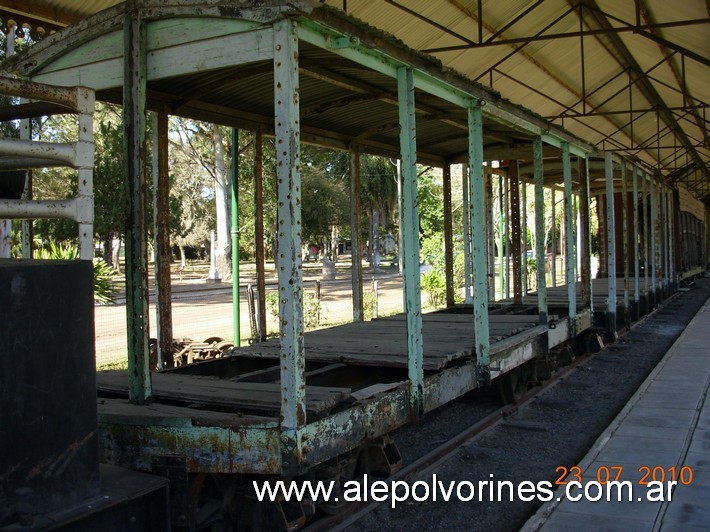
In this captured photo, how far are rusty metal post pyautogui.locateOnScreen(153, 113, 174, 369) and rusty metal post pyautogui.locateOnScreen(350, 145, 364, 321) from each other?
2.50 m

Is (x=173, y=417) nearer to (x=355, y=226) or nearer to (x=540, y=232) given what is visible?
(x=355, y=226)

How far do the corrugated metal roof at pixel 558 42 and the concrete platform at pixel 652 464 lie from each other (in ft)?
13.5

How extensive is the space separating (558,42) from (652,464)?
11870mm

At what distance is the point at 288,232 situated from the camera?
3449mm

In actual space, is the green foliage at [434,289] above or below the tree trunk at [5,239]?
below

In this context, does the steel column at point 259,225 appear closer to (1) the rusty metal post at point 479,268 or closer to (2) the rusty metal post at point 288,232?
(1) the rusty metal post at point 479,268

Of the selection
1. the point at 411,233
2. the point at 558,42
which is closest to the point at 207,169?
the point at 558,42

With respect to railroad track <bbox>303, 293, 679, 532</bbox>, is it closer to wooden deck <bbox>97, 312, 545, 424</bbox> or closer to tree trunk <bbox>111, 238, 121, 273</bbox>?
wooden deck <bbox>97, 312, 545, 424</bbox>

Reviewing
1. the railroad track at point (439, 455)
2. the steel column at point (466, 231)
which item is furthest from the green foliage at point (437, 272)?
the railroad track at point (439, 455)

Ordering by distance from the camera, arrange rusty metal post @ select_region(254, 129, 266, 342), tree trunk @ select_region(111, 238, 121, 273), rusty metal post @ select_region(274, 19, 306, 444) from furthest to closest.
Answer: tree trunk @ select_region(111, 238, 121, 273), rusty metal post @ select_region(254, 129, 266, 342), rusty metal post @ select_region(274, 19, 306, 444)

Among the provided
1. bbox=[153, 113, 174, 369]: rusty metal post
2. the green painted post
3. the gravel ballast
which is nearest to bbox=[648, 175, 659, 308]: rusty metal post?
the gravel ballast

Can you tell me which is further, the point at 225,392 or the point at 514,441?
the point at 514,441

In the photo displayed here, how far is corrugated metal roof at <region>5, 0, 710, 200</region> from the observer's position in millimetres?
11234

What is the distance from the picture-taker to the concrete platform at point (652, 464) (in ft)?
14.1
